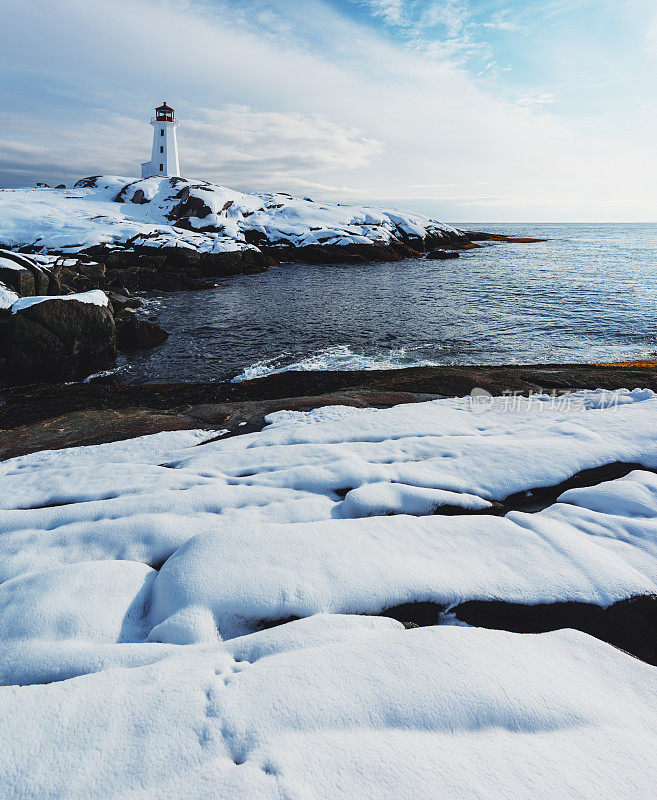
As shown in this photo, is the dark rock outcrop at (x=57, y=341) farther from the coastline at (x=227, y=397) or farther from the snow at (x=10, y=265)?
the snow at (x=10, y=265)

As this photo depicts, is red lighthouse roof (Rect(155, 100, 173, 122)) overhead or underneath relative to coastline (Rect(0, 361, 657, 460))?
overhead

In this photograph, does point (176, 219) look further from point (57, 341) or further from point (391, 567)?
point (391, 567)

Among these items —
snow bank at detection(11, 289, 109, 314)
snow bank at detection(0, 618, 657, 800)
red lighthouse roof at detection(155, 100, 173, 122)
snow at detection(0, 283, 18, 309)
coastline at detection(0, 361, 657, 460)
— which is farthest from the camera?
red lighthouse roof at detection(155, 100, 173, 122)

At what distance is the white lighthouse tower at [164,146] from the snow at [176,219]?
749 centimetres

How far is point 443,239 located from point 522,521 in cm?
7525

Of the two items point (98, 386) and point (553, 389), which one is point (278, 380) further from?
point (553, 389)

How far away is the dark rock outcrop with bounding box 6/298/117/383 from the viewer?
11797 millimetres

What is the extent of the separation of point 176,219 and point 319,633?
59626 millimetres

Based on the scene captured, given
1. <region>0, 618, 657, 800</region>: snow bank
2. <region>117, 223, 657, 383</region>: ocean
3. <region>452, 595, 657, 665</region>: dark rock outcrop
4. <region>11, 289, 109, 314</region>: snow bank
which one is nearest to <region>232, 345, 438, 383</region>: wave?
<region>117, 223, 657, 383</region>: ocean

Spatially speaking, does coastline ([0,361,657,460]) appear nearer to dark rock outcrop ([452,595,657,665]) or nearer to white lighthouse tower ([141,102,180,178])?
dark rock outcrop ([452,595,657,665])

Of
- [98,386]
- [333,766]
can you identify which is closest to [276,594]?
[333,766]

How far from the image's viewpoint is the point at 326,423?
6.55 m

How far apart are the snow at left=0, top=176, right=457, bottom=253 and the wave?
31.3 metres

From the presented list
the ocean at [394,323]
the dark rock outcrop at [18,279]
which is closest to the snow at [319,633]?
the ocean at [394,323]
